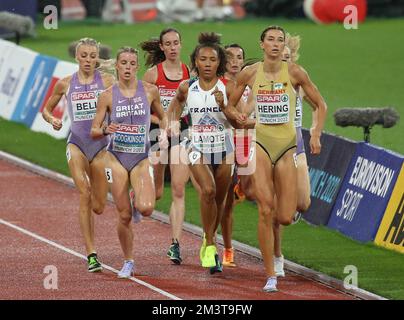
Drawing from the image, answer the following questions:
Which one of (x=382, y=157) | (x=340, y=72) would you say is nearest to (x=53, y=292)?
(x=382, y=157)

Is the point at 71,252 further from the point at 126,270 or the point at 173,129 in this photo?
the point at 173,129

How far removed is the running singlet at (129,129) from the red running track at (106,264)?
1.22m

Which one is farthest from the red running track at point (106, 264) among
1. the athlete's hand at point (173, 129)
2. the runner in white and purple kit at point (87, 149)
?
the athlete's hand at point (173, 129)

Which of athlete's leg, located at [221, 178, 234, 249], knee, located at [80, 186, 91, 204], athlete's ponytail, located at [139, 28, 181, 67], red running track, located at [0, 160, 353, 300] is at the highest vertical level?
athlete's ponytail, located at [139, 28, 181, 67]

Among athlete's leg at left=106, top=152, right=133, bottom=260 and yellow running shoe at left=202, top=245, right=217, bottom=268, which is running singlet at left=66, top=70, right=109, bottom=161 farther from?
yellow running shoe at left=202, top=245, right=217, bottom=268

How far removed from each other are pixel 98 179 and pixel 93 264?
87 cm

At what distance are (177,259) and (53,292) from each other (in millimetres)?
1993

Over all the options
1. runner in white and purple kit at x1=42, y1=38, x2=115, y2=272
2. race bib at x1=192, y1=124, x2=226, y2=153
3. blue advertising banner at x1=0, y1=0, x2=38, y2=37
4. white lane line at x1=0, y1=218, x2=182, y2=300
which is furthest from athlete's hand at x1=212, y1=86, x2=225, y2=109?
blue advertising banner at x1=0, y1=0, x2=38, y2=37

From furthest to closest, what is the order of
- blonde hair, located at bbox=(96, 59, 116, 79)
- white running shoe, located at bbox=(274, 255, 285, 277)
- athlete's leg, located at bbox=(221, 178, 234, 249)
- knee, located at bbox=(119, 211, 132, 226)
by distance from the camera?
blonde hair, located at bbox=(96, 59, 116, 79), athlete's leg, located at bbox=(221, 178, 234, 249), white running shoe, located at bbox=(274, 255, 285, 277), knee, located at bbox=(119, 211, 132, 226)

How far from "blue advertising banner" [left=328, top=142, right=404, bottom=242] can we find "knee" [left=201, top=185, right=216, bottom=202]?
7.60 ft

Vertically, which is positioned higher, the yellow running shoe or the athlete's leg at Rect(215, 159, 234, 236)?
the athlete's leg at Rect(215, 159, 234, 236)

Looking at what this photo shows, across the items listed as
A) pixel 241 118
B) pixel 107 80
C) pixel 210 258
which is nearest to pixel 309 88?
pixel 241 118

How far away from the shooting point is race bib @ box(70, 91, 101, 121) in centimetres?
1505

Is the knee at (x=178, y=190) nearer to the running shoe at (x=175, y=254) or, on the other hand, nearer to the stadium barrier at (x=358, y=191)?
the running shoe at (x=175, y=254)
